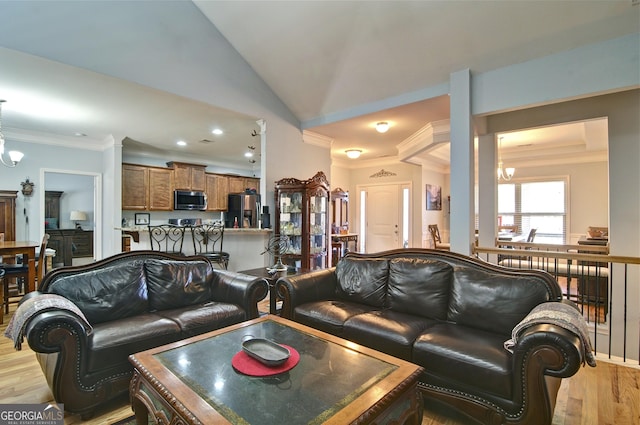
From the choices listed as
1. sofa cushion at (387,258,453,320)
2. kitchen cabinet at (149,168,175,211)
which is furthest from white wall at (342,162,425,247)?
sofa cushion at (387,258,453,320)

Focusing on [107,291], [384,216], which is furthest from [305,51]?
[384,216]

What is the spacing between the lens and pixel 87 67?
3055 mm

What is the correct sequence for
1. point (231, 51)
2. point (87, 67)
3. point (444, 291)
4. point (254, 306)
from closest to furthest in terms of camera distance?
1. point (444, 291)
2. point (254, 306)
3. point (87, 67)
4. point (231, 51)

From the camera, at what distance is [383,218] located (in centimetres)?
792

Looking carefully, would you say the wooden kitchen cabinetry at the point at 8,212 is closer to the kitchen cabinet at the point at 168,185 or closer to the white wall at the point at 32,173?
the white wall at the point at 32,173

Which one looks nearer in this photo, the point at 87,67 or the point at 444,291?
the point at 444,291

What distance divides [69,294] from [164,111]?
2.74 meters

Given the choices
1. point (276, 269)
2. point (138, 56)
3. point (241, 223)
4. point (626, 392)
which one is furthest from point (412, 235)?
point (138, 56)

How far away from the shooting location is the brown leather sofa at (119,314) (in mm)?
1861

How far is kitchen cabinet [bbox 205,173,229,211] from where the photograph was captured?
7.45 m

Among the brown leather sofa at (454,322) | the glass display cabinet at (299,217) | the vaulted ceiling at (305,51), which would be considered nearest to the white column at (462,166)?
the vaulted ceiling at (305,51)

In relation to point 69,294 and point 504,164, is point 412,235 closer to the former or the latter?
point 504,164

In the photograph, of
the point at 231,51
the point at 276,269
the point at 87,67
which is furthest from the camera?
the point at 231,51

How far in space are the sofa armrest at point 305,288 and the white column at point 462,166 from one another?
1496 millimetres
